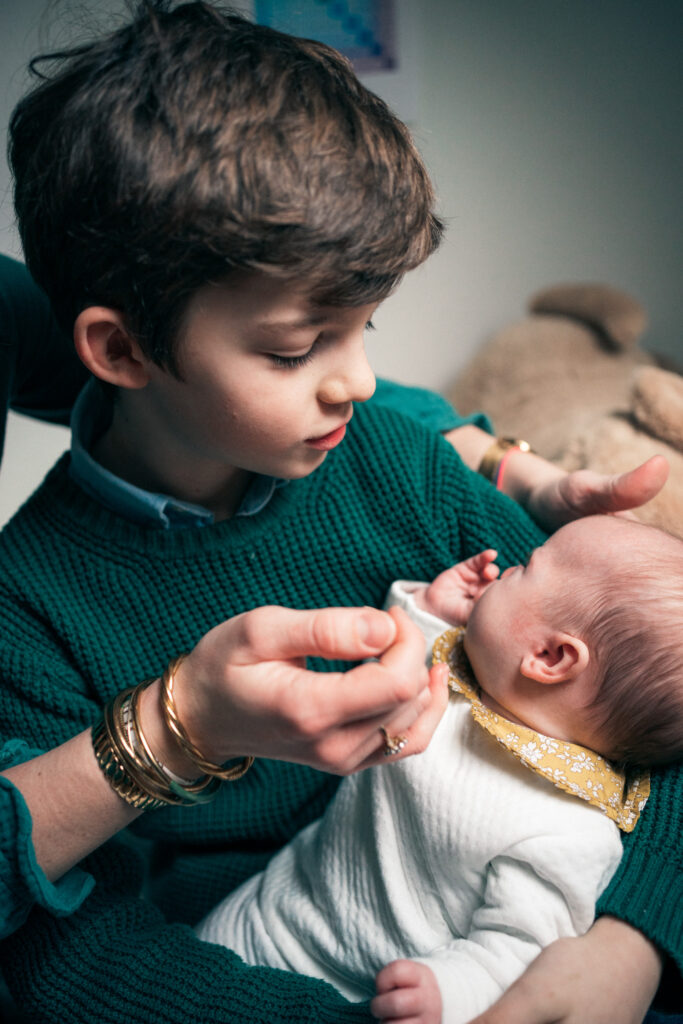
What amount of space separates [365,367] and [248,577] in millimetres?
322

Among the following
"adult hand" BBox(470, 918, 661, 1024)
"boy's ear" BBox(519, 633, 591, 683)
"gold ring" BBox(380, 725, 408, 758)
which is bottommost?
"adult hand" BBox(470, 918, 661, 1024)

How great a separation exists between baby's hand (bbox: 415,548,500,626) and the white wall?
3.21 ft

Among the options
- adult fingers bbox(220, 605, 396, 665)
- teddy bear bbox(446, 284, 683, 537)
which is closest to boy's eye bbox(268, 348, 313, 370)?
adult fingers bbox(220, 605, 396, 665)

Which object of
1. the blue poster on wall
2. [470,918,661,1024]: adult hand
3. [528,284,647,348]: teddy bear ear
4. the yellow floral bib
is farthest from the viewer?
[528,284,647,348]: teddy bear ear

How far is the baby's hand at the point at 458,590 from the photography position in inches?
39.7

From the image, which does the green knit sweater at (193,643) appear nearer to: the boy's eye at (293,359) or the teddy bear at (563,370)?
the boy's eye at (293,359)

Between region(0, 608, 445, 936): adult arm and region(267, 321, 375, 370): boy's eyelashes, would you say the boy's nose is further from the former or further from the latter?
region(0, 608, 445, 936): adult arm

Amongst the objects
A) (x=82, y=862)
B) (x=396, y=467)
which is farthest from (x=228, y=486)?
(x=82, y=862)

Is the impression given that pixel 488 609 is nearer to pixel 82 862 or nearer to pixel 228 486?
pixel 228 486

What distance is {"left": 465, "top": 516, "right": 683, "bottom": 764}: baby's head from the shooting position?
2.71ft

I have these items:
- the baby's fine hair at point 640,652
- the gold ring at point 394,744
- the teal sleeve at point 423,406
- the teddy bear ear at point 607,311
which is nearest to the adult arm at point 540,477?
the teal sleeve at point 423,406

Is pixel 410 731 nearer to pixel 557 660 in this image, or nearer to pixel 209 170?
pixel 557 660

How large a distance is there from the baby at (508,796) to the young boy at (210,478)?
0.08 meters

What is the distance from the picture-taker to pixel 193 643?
1000 millimetres
